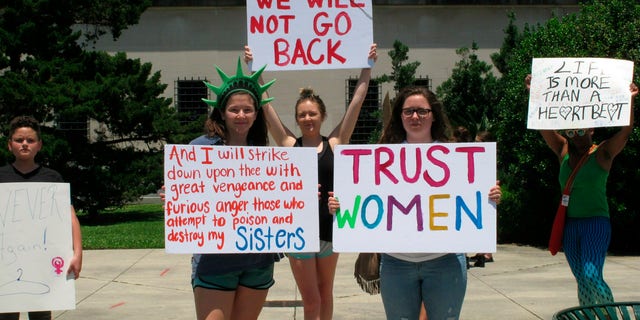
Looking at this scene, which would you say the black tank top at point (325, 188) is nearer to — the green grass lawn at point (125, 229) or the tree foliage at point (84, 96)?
the green grass lawn at point (125, 229)

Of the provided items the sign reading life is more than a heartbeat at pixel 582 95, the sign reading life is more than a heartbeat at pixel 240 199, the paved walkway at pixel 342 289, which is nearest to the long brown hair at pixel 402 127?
the sign reading life is more than a heartbeat at pixel 240 199

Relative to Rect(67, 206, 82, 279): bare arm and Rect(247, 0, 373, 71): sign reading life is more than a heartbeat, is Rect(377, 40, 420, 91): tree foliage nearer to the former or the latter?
Rect(247, 0, 373, 71): sign reading life is more than a heartbeat

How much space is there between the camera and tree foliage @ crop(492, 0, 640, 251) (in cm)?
1120

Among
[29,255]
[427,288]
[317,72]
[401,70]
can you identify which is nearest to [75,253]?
[29,255]

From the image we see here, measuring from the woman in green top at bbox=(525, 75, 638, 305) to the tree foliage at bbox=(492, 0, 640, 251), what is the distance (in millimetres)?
6286

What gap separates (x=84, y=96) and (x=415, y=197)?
14.3 metres

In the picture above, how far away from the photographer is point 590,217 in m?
5.05

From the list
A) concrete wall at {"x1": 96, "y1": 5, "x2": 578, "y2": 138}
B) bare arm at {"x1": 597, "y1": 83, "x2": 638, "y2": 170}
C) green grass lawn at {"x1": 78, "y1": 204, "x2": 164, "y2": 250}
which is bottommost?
green grass lawn at {"x1": 78, "y1": 204, "x2": 164, "y2": 250}

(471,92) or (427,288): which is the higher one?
(471,92)

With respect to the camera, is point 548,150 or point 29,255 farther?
point 548,150

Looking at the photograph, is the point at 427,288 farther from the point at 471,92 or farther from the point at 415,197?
the point at 471,92

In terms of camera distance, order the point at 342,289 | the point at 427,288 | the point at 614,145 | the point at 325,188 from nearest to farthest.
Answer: the point at 427,288 → the point at 325,188 → the point at 614,145 → the point at 342,289

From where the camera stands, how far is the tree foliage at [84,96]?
16.6m

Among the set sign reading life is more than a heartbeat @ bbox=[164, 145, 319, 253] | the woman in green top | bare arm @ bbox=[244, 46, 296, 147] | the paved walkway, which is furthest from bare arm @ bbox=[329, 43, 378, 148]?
the paved walkway
